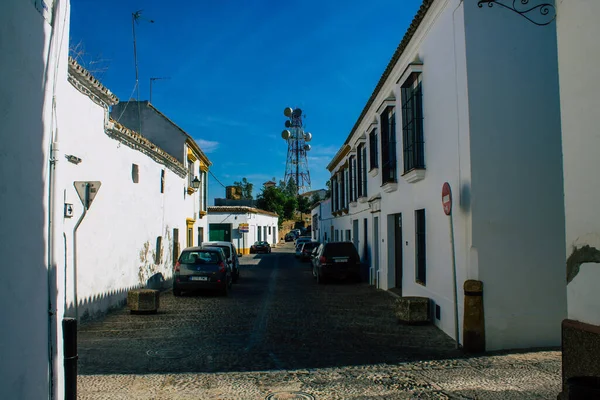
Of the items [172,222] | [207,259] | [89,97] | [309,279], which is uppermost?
[89,97]

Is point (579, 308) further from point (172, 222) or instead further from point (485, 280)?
point (172, 222)

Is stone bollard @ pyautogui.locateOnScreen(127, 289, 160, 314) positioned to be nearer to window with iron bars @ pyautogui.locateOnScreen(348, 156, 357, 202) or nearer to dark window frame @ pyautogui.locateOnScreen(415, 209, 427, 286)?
dark window frame @ pyautogui.locateOnScreen(415, 209, 427, 286)

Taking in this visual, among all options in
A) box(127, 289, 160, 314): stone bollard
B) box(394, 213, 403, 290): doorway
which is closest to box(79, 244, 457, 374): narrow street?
box(127, 289, 160, 314): stone bollard

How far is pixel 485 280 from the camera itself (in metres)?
7.43

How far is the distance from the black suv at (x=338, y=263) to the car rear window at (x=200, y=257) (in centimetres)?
434

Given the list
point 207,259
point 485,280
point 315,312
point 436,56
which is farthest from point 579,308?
point 207,259

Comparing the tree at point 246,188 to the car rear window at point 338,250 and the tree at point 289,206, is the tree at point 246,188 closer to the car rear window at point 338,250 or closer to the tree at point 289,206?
the tree at point 289,206

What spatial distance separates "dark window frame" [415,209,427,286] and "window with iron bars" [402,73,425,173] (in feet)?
3.64

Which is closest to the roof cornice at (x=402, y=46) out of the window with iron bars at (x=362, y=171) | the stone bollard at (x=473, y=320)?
the window with iron bars at (x=362, y=171)

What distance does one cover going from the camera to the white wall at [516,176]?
7422 millimetres

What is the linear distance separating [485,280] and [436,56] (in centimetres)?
440

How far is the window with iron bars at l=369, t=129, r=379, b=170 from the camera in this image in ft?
52.5

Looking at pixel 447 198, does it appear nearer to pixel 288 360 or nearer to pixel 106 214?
pixel 288 360

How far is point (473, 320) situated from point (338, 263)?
10.1m
